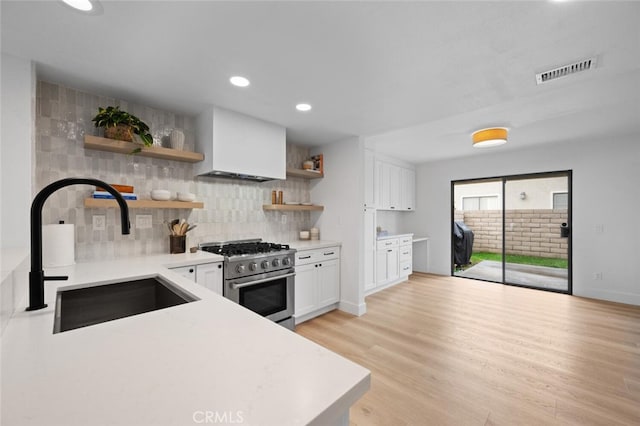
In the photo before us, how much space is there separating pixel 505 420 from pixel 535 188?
439 cm

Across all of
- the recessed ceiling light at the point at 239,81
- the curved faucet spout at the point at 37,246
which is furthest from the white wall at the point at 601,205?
the curved faucet spout at the point at 37,246

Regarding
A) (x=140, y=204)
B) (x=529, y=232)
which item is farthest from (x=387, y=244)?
(x=140, y=204)

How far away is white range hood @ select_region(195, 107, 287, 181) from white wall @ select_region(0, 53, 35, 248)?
1177 millimetres

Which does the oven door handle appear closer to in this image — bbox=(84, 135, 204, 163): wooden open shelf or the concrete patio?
bbox=(84, 135, 204, 163): wooden open shelf

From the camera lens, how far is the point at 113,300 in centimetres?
156

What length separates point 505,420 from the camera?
1.68m

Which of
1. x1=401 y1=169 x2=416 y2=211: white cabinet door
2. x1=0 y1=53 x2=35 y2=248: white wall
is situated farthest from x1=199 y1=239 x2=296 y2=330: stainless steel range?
x1=401 y1=169 x2=416 y2=211: white cabinet door

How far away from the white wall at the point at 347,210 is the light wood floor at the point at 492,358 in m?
0.34

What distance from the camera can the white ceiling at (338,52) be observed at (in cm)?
139

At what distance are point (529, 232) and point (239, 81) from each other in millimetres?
5314

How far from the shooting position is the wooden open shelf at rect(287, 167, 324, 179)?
A: 3422 millimetres

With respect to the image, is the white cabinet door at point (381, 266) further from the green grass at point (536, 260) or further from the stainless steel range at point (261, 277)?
the green grass at point (536, 260)

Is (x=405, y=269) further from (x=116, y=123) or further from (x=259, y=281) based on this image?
(x=116, y=123)

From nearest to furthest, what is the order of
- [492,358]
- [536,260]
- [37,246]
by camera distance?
1. [37,246]
2. [492,358]
3. [536,260]
